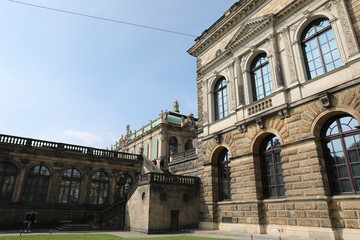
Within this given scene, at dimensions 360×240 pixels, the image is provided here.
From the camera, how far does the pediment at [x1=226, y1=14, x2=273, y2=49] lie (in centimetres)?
1736

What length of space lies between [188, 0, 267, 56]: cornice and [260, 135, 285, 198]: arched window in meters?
9.61

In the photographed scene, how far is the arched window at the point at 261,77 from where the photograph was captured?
1712cm

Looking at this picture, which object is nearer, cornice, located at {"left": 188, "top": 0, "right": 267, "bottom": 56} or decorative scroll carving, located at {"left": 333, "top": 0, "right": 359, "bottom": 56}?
decorative scroll carving, located at {"left": 333, "top": 0, "right": 359, "bottom": 56}

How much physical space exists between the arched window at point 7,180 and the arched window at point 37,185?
116cm

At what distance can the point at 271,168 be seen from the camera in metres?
15.7

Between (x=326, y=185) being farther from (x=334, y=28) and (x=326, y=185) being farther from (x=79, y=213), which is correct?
(x=79, y=213)

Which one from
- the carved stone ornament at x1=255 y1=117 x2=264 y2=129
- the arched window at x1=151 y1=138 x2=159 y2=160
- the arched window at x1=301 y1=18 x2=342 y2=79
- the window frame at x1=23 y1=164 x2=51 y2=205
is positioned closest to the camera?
the arched window at x1=301 y1=18 x2=342 y2=79

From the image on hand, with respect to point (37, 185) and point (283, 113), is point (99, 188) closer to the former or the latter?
point (37, 185)

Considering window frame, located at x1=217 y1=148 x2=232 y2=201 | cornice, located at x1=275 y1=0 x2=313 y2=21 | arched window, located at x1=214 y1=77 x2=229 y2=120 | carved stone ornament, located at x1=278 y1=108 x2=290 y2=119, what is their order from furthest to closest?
arched window, located at x1=214 y1=77 x2=229 y2=120 < window frame, located at x1=217 y1=148 x2=232 y2=201 < cornice, located at x1=275 y1=0 x2=313 y2=21 < carved stone ornament, located at x1=278 y1=108 x2=290 y2=119

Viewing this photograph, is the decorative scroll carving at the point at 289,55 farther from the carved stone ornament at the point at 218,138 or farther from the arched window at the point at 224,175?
the arched window at the point at 224,175

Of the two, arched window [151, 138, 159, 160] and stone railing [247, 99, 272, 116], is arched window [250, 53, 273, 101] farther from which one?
arched window [151, 138, 159, 160]

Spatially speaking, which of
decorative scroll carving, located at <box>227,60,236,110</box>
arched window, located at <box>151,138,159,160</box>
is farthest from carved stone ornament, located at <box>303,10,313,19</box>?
arched window, located at <box>151,138,159,160</box>

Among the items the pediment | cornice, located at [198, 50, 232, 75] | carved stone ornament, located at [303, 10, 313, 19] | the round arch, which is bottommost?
the round arch

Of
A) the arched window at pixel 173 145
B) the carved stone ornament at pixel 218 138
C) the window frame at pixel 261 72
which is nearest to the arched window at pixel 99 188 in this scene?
the arched window at pixel 173 145
